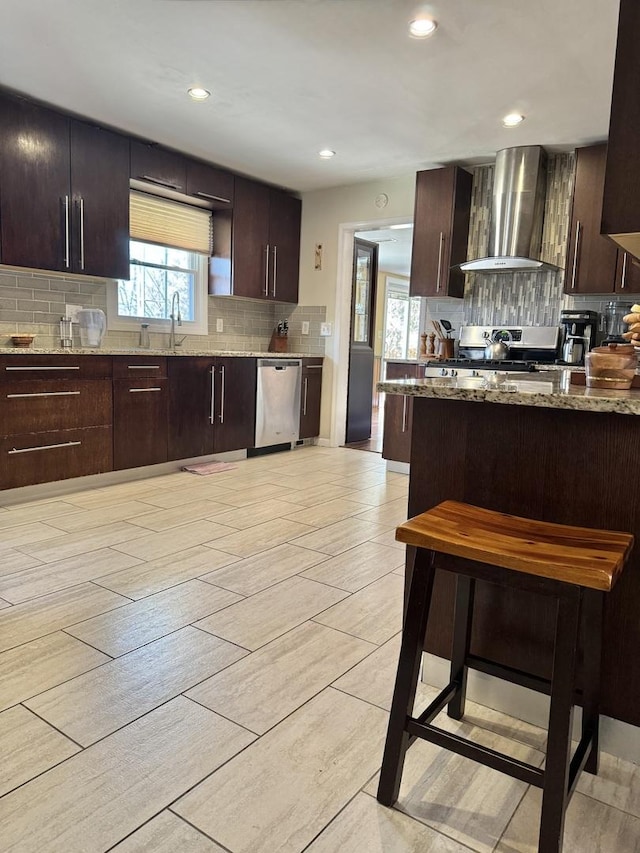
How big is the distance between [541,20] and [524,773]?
2927 mm

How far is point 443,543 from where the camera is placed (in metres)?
1.19

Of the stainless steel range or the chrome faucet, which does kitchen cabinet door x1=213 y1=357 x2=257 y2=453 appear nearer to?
the chrome faucet

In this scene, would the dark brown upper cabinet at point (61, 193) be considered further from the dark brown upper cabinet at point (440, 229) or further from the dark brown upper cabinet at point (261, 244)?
the dark brown upper cabinet at point (440, 229)

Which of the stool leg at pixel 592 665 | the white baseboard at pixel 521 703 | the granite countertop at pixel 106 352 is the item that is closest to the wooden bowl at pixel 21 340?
the granite countertop at pixel 106 352

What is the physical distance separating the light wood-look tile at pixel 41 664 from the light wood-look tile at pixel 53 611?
0.21 ft

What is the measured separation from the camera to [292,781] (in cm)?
135

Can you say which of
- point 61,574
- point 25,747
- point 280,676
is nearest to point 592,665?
point 280,676

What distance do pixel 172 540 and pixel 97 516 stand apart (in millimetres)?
630

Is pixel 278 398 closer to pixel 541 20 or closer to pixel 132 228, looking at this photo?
pixel 132 228

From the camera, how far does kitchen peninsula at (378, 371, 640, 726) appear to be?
141 cm

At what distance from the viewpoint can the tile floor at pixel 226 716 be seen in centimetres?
123

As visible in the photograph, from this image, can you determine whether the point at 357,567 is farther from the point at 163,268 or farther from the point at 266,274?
the point at 266,274

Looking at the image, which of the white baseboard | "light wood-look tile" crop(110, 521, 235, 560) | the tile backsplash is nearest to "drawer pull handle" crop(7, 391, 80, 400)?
the tile backsplash

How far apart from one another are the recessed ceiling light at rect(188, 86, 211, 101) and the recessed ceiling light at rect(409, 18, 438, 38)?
1.31m
